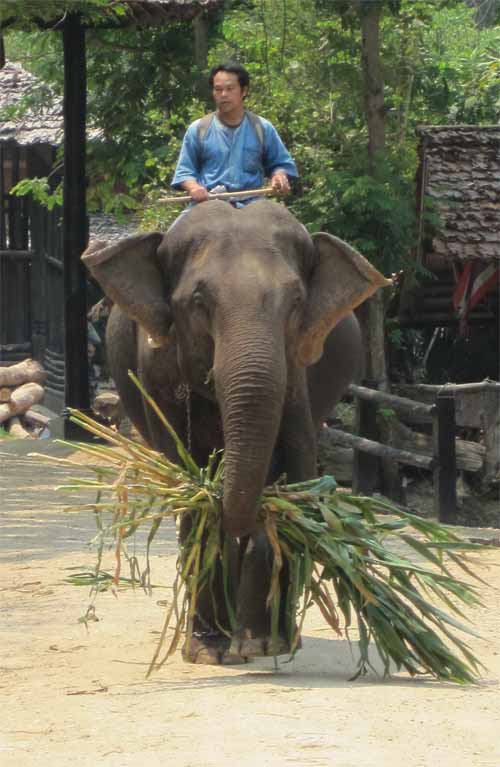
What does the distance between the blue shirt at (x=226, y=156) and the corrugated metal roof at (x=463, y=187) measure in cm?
710

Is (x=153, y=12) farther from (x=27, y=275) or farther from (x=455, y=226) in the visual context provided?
(x=27, y=275)

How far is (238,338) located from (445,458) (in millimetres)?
6211

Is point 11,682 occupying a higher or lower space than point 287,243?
lower

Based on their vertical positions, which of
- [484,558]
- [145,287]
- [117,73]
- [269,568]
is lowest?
[484,558]

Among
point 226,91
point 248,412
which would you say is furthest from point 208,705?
point 226,91

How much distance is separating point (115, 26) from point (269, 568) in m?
9.91

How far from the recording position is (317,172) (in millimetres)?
13617

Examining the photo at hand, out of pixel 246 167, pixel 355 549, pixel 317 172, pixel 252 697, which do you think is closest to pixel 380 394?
pixel 317 172

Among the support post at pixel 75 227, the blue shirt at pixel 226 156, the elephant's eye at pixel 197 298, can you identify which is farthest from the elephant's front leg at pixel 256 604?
the support post at pixel 75 227

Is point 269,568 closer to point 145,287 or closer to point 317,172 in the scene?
point 145,287

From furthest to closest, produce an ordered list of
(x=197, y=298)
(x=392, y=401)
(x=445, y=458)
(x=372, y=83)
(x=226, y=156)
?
(x=372, y=83) → (x=392, y=401) → (x=445, y=458) → (x=226, y=156) → (x=197, y=298)

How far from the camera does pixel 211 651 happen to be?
6.39m

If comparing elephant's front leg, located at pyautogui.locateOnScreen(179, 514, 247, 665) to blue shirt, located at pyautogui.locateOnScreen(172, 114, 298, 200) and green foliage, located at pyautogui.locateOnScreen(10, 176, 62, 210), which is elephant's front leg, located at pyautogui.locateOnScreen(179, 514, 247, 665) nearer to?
blue shirt, located at pyautogui.locateOnScreen(172, 114, 298, 200)

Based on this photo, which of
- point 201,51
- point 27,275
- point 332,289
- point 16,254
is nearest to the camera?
point 332,289
